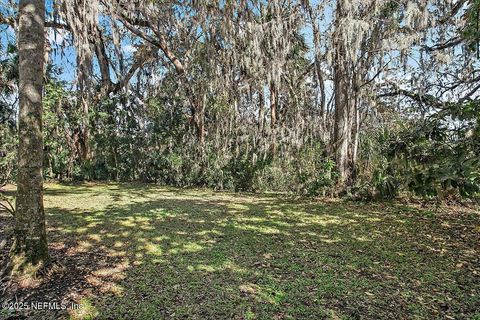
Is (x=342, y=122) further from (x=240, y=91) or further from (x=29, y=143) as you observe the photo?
(x=29, y=143)

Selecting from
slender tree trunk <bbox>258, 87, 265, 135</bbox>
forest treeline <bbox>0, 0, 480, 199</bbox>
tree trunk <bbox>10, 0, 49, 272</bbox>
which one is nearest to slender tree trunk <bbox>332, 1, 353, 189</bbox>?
forest treeline <bbox>0, 0, 480, 199</bbox>

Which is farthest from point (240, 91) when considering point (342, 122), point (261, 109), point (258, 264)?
point (258, 264)

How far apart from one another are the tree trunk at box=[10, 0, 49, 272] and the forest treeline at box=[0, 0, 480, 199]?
148 inches

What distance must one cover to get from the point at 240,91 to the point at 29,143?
523 centimetres

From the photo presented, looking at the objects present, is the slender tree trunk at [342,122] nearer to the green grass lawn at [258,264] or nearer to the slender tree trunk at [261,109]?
the green grass lawn at [258,264]

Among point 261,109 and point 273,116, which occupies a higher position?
point 261,109

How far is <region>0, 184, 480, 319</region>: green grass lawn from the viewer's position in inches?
70.2

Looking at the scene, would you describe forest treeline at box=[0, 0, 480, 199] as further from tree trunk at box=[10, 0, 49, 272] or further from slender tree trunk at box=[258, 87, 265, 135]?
tree trunk at box=[10, 0, 49, 272]

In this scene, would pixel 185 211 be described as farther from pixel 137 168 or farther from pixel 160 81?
pixel 160 81

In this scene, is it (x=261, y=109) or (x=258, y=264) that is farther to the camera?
(x=261, y=109)

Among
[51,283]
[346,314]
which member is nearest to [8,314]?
[51,283]

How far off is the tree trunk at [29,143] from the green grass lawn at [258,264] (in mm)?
218

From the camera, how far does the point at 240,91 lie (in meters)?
6.80

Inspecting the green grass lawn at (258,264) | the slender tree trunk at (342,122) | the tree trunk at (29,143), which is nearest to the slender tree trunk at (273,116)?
the slender tree trunk at (342,122)
